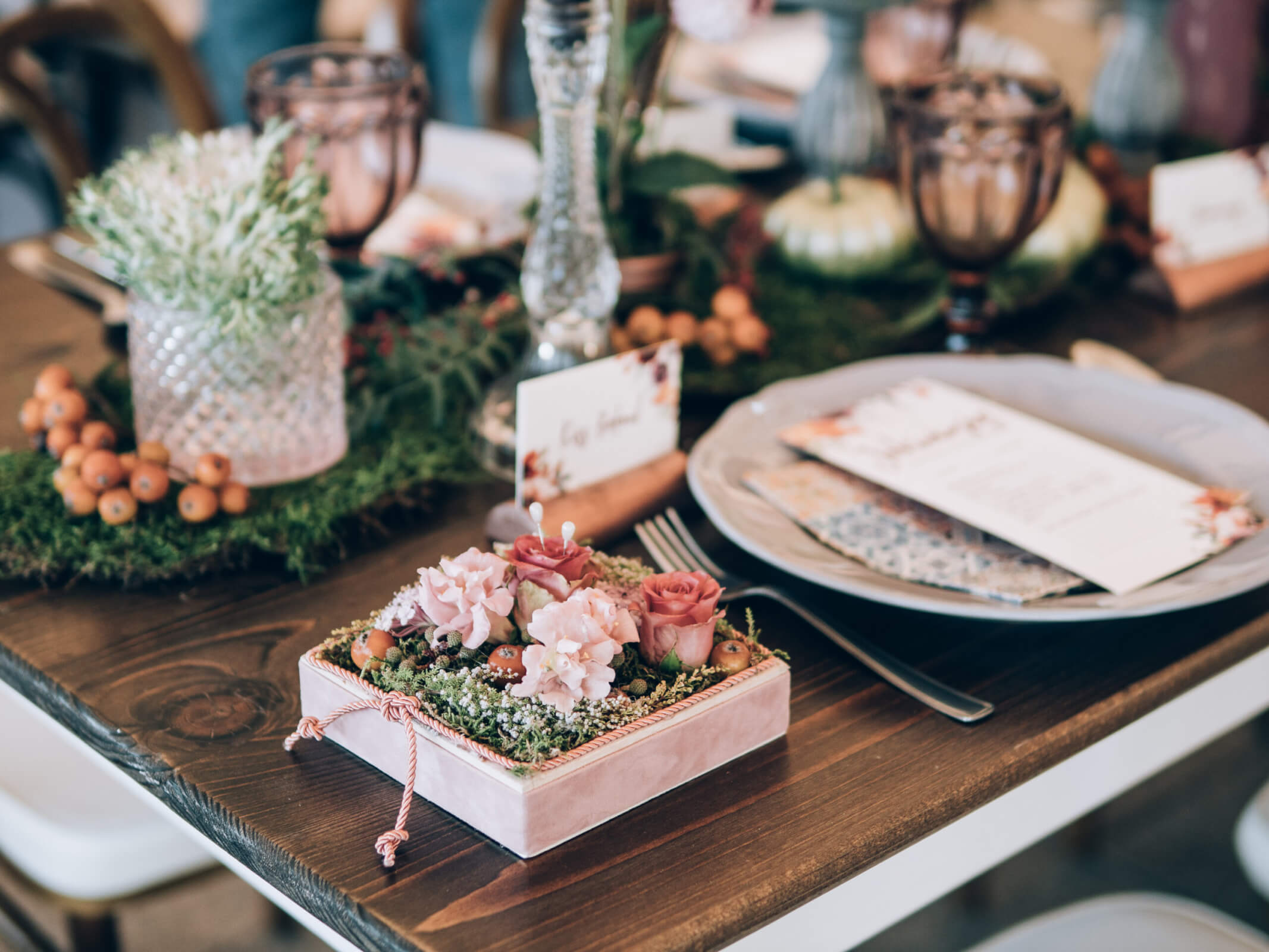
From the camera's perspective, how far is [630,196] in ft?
3.53

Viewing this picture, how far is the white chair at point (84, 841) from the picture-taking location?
92 centimetres

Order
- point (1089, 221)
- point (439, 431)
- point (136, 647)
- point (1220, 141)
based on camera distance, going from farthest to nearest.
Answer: point (1220, 141) → point (1089, 221) → point (439, 431) → point (136, 647)

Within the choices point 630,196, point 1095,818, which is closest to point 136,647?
point 630,196

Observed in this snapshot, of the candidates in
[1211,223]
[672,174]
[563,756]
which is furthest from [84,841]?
[1211,223]

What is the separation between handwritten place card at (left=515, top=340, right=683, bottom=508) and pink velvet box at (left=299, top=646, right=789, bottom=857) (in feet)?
0.71

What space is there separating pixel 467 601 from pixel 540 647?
0.16 ft

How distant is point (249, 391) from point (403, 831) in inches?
15.0

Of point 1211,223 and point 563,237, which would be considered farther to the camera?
point 1211,223

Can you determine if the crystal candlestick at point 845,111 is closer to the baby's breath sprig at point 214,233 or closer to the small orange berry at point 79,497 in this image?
the baby's breath sprig at point 214,233

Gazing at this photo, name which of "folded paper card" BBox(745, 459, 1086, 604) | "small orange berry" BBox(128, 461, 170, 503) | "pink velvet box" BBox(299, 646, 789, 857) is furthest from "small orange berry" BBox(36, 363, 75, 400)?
"folded paper card" BBox(745, 459, 1086, 604)

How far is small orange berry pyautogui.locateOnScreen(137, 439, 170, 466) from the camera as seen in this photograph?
779 mm

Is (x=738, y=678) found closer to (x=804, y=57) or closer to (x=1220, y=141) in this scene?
(x=1220, y=141)

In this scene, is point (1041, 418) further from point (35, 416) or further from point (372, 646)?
point (35, 416)

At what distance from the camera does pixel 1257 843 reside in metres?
1.00
